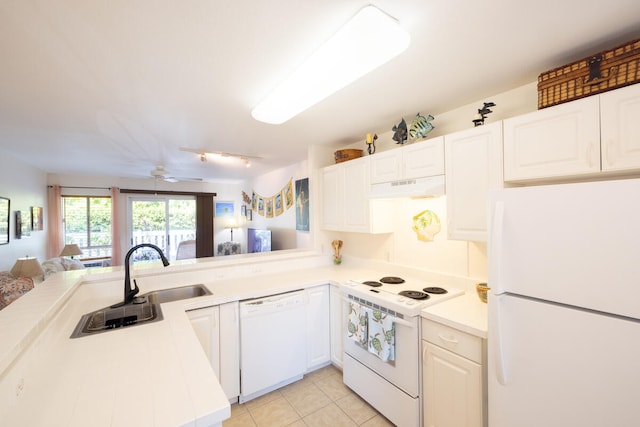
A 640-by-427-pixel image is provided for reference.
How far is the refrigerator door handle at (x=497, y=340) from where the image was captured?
121cm

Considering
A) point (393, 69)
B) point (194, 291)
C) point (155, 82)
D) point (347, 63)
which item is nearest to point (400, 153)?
point (393, 69)

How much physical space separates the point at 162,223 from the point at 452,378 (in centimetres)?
659

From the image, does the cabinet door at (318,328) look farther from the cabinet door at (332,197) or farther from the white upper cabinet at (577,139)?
the white upper cabinet at (577,139)

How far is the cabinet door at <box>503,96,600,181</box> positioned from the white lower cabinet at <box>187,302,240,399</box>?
6.91ft

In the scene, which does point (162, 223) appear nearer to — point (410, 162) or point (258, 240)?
point (258, 240)

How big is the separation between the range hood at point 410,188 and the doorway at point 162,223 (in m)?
5.29

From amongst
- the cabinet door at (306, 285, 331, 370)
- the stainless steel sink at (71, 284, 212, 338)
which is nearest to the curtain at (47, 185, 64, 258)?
the stainless steel sink at (71, 284, 212, 338)

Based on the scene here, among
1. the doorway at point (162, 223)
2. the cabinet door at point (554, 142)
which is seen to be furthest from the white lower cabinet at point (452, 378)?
the doorway at point (162, 223)

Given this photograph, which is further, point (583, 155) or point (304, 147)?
point (304, 147)

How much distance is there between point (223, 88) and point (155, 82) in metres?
0.41

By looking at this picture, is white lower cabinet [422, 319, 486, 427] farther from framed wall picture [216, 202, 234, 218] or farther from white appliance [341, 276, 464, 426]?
framed wall picture [216, 202, 234, 218]

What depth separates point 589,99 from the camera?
4.13 ft

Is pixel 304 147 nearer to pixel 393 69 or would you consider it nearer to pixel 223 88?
pixel 223 88

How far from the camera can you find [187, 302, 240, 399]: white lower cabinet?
73.6 inches
